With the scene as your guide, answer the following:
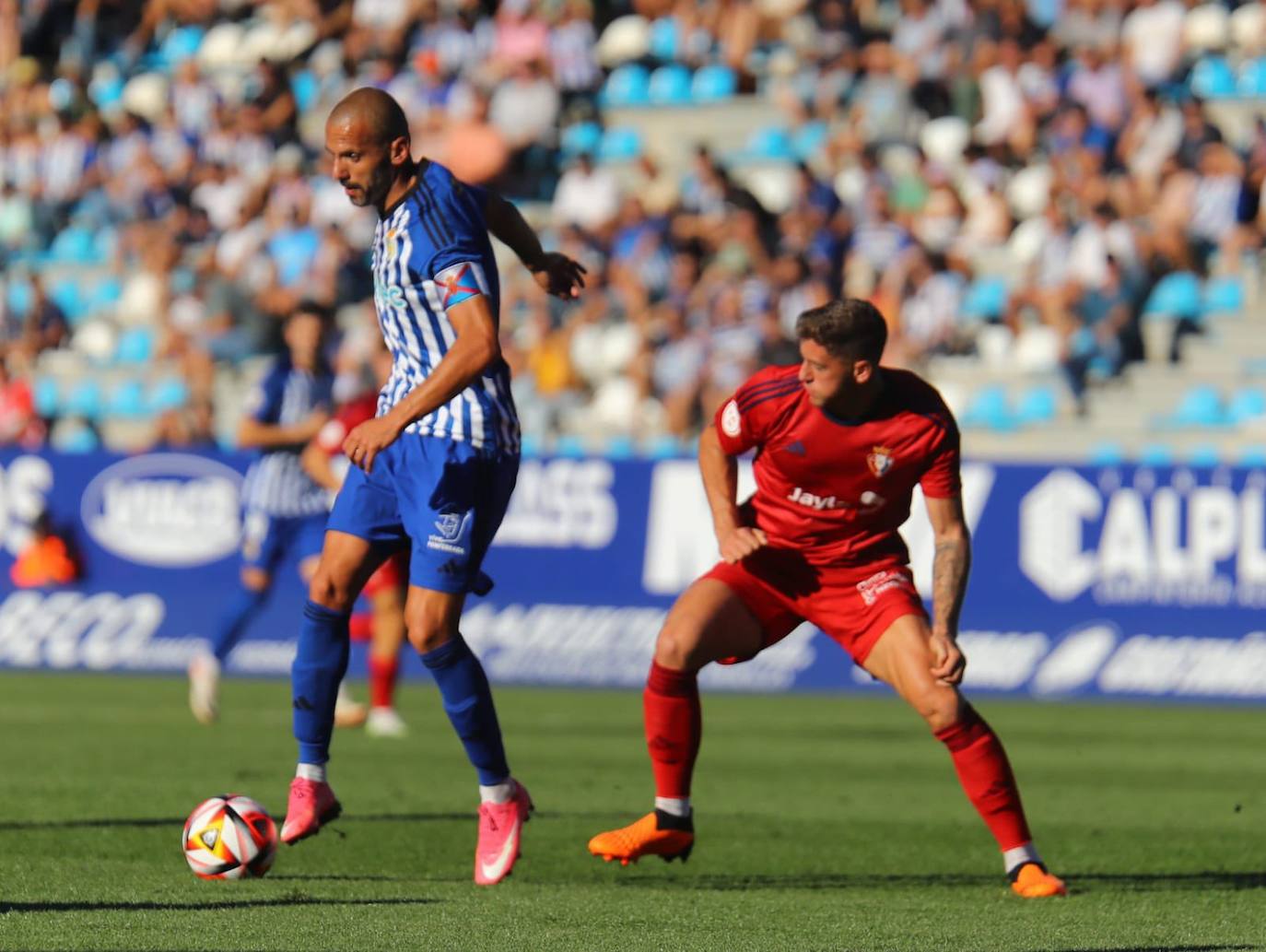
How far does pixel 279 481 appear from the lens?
13.8 meters

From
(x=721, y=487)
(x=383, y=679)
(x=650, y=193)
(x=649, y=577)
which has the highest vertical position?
(x=721, y=487)

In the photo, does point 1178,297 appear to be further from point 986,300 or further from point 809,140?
point 809,140

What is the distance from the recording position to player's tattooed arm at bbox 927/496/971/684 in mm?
7277

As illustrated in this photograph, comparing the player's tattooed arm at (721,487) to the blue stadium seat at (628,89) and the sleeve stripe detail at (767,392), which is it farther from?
the blue stadium seat at (628,89)

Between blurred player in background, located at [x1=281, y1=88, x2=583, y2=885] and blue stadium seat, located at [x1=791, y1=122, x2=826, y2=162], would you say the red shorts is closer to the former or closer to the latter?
blurred player in background, located at [x1=281, y1=88, x2=583, y2=885]

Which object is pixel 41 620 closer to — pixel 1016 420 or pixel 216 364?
pixel 216 364

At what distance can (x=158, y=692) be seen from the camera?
53.4 ft

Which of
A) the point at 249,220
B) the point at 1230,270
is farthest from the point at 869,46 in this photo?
the point at 249,220

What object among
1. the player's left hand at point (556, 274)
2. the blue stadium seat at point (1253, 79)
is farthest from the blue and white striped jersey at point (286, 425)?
the blue stadium seat at point (1253, 79)

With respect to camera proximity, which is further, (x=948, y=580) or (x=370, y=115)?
(x=948, y=580)

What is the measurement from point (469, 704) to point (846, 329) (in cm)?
172

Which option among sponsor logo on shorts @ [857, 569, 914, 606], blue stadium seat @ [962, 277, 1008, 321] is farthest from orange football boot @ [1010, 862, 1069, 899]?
blue stadium seat @ [962, 277, 1008, 321]

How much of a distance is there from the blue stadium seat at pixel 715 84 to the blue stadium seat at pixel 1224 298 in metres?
5.95

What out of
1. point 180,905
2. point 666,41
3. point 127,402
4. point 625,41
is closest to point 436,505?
point 180,905
